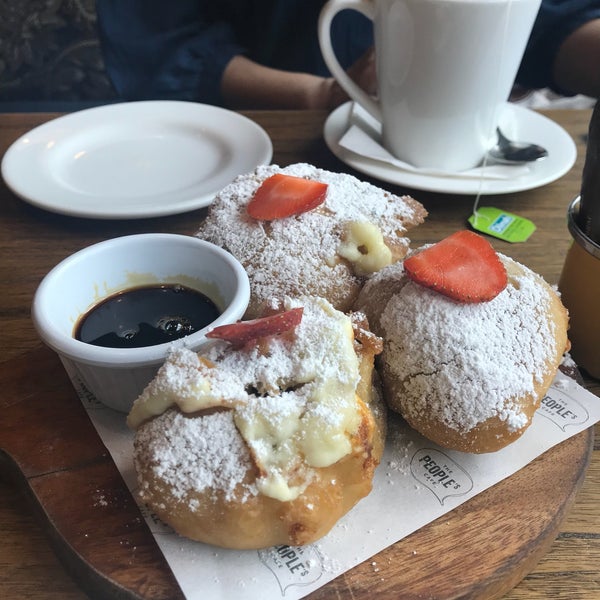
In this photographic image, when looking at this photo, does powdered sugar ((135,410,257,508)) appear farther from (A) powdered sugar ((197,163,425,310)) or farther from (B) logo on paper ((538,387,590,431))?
(B) logo on paper ((538,387,590,431))

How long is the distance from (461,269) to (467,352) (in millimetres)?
131

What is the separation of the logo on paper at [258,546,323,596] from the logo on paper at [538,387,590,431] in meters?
0.41

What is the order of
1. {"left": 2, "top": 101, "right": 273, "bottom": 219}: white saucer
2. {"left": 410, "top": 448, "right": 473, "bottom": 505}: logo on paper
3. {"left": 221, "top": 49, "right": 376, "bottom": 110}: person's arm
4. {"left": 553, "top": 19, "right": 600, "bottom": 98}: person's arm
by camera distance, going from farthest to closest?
{"left": 221, "top": 49, "right": 376, "bottom": 110}: person's arm → {"left": 553, "top": 19, "right": 600, "bottom": 98}: person's arm → {"left": 2, "top": 101, "right": 273, "bottom": 219}: white saucer → {"left": 410, "top": 448, "right": 473, "bottom": 505}: logo on paper

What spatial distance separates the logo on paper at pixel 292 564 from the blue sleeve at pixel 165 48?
1886 millimetres

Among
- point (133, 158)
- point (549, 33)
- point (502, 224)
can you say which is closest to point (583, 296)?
point (502, 224)

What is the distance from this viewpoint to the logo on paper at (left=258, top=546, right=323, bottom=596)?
0.70 metres

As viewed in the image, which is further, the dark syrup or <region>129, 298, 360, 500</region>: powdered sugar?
the dark syrup

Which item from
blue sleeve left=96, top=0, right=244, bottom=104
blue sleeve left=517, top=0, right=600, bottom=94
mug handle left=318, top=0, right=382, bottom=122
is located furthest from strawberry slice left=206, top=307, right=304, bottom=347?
blue sleeve left=517, top=0, right=600, bottom=94

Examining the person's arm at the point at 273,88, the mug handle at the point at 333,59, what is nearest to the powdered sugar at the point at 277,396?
the mug handle at the point at 333,59

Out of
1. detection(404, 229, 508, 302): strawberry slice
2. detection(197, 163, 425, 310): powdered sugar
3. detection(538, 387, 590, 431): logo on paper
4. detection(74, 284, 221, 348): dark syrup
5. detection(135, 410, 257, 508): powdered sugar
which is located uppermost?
detection(404, 229, 508, 302): strawberry slice

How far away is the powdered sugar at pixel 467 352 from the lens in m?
0.79

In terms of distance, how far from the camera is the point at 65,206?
1.36 metres

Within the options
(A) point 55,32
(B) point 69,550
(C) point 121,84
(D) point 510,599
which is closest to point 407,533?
(D) point 510,599

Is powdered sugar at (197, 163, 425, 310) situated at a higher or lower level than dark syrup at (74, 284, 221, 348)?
higher
